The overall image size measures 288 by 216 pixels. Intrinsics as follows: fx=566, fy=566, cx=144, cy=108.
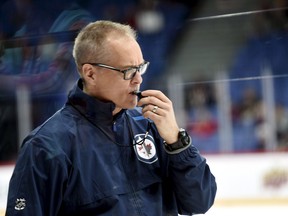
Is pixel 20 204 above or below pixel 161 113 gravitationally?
below

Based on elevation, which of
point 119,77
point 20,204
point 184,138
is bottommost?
point 20,204

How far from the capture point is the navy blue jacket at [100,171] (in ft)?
3.56

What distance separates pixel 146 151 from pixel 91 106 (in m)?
0.15

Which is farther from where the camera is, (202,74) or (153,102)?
(202,74)

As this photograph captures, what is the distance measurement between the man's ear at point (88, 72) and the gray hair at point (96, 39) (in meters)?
0.01

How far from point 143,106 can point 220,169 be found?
2.13 m

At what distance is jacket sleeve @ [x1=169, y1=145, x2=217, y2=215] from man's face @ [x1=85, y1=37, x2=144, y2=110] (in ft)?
0.49

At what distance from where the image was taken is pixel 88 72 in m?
1.17

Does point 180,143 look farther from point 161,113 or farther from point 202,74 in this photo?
point 202,74

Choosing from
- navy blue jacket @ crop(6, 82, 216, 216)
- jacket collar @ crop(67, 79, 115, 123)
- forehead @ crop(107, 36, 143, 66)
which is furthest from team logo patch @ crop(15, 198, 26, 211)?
forehead @ crop(107, 36, 143, 66)

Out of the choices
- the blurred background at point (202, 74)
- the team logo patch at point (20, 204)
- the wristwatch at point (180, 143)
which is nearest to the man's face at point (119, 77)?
the wristwatch at point (180, 143)

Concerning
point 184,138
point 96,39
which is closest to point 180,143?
point 184,138

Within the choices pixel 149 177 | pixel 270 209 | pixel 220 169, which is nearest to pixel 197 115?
pixel 220 169

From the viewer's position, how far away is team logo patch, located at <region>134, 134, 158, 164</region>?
119 centimetres
